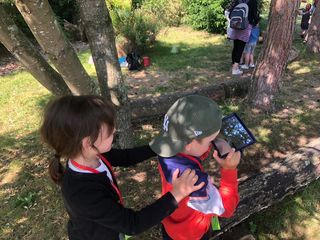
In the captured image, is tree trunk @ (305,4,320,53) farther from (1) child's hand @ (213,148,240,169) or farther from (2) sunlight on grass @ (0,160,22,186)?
(1) child's hand @ (213,148,240,169)

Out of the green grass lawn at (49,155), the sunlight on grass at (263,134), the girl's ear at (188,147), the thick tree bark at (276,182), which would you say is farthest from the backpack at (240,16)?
the girl's ear at (188,147)

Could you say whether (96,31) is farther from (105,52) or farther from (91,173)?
(91,173)

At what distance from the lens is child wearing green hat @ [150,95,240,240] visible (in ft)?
5.88

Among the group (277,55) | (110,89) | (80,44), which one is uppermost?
(110,89)

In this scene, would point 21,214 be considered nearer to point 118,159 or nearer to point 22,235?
point 22,235

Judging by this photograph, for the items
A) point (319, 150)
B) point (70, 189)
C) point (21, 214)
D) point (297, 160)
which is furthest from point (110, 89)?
point (319, 150)

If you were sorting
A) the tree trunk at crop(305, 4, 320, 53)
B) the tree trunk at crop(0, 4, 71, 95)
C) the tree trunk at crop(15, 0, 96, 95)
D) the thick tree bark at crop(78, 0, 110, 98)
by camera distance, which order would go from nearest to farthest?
the tree trunk at crop(15, 0, 96, 95), the tree trunk at crop(0, 4, 71, 95), the thick tree bark at crop(78, 0, 110, 98), the tree trunk at crop(305, 4, 320, 53)

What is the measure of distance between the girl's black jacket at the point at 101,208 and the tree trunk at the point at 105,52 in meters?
1.65

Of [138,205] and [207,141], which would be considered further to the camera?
[138,205]

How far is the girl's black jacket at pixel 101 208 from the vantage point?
1.67 m

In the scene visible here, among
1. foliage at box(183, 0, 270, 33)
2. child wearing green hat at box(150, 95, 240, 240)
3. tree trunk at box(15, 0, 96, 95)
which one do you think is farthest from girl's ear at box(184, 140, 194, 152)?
foliage at box(183, 0, 270, 33)

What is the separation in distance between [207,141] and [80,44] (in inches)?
357

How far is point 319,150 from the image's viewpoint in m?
3.66

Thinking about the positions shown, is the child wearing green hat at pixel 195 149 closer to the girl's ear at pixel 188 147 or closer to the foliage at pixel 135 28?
the girl's ear at pixel 188 147
